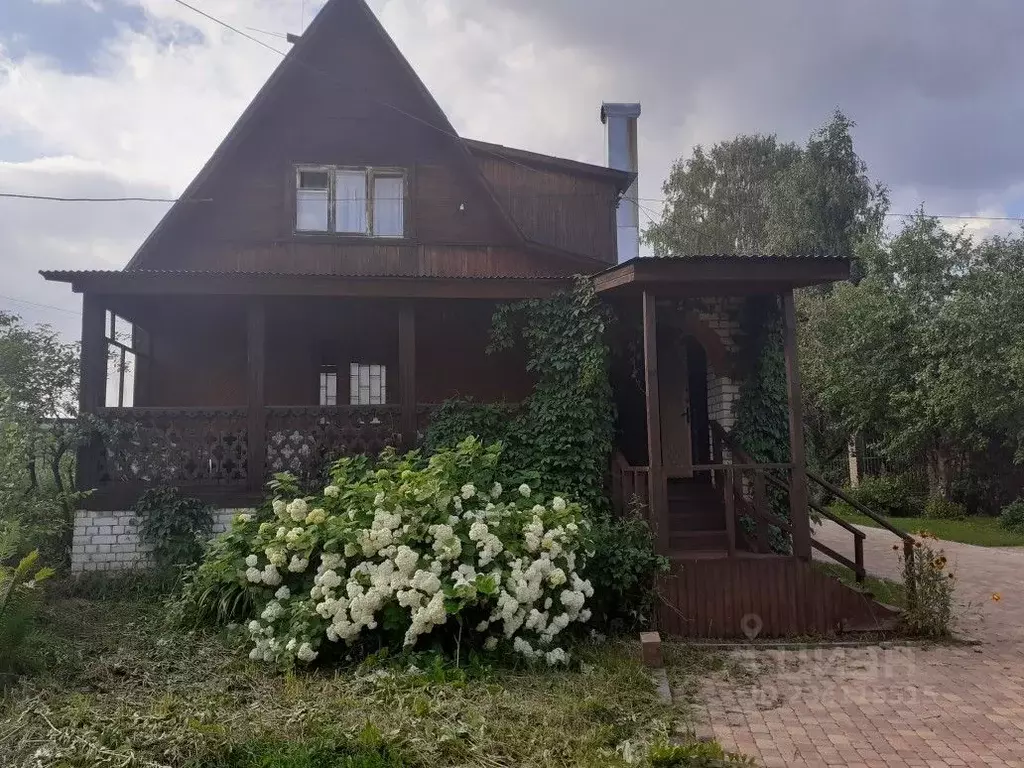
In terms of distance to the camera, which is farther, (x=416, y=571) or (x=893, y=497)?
(x=893, y=497)

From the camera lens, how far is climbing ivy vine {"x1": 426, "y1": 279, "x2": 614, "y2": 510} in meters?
8.51

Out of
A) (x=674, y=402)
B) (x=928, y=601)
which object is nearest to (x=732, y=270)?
(x=674, y=402)

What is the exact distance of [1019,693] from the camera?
5.75 m

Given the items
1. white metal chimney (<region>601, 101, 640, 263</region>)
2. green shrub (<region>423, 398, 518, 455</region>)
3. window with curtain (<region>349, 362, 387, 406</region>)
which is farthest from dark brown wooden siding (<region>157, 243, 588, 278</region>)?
white metal chimney (<region>601, 101, 640, 263</region>)

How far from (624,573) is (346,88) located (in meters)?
8.75

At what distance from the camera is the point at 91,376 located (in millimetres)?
8898

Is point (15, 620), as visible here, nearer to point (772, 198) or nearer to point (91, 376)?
point (91, 376)

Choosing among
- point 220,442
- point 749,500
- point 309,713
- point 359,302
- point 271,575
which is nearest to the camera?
point 309,713

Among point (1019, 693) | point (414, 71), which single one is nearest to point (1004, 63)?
point (414, 71)

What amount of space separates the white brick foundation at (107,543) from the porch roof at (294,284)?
2.62 metres

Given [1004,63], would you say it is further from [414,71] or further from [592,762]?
[592,762]

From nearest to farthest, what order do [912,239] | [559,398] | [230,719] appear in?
[230,719], [559,398], [912,239]

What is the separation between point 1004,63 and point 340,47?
1236 cm

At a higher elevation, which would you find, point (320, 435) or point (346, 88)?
point (346, 88)
